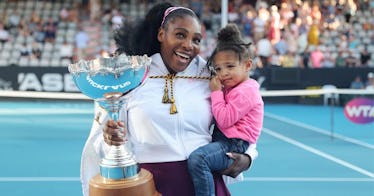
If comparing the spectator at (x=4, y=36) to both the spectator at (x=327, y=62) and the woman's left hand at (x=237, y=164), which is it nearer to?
the spectator at (x=327, y=62)

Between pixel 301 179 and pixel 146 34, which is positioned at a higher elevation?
pixel 146 34

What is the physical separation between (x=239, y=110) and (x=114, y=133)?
1.76 ft

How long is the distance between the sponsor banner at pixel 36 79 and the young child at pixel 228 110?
37.4 feet

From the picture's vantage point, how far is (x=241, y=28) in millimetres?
15641

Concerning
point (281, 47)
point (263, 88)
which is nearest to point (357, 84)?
point (263, 88)

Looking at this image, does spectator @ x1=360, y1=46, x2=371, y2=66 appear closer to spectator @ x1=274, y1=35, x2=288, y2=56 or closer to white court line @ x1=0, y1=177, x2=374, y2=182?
spectator @ x1=274, y1=35, x2=288, y2=56

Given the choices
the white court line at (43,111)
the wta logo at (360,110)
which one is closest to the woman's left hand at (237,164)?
the wta logo at (360,110)

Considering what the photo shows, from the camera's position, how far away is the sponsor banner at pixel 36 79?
12859 millimetres

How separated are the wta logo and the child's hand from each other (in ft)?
20.2

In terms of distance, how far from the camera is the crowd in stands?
13938mm

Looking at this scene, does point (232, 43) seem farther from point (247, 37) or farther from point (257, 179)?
point (247, 37)

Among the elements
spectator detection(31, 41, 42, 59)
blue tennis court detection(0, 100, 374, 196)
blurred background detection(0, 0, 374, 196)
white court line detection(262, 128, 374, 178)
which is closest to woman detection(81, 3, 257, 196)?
blurred background detection(0, 0, 374, 196)

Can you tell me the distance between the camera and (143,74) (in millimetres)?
1580

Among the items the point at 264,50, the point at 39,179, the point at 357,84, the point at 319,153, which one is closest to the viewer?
the point at 39,179
